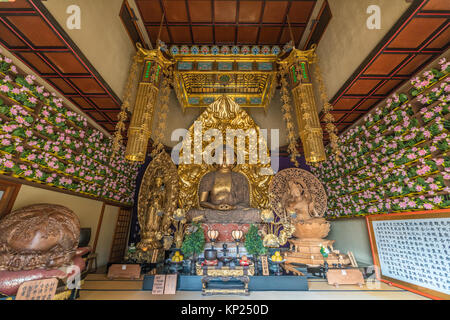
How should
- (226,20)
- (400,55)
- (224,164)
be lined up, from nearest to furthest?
(400,55), (226,20), (224,164)

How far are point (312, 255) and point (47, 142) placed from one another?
613cm

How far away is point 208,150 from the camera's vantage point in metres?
6.98

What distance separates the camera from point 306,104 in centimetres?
481

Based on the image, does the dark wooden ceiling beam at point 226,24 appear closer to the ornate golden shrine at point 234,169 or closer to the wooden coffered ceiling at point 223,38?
the wooden coffered ceiling at point 223,38

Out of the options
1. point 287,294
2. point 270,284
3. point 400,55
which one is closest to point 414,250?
point 287,294

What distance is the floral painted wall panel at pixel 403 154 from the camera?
120 inches

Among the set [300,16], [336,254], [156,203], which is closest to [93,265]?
[156,203]

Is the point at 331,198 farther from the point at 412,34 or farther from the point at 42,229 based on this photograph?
the point at 42,229

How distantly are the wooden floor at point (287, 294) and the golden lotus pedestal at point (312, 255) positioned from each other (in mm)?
584

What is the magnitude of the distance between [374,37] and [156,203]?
20.2 feet

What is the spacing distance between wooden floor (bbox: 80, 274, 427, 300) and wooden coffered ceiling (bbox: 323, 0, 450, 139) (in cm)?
391

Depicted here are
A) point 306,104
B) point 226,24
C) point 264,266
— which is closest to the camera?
point 264,266

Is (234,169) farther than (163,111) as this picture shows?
Yes

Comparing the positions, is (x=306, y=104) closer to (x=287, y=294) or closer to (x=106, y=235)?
(x=287, y=294)
